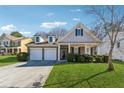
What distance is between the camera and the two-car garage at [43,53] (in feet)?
85.6

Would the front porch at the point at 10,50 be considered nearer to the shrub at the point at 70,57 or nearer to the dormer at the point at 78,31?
the shrub at the point at 70,57

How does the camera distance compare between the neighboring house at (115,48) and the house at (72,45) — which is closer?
the house at (72,45)

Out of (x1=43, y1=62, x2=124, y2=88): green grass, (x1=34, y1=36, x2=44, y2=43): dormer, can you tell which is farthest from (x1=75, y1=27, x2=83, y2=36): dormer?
(x1=43, y1=62, x2=124, y2=88): green grass

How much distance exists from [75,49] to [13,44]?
17.0 ft

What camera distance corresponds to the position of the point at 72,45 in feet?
83.7

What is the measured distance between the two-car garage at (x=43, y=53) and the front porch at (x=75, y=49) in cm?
73

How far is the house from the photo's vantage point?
2509 centimetres

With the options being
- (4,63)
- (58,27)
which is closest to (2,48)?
(4,63)

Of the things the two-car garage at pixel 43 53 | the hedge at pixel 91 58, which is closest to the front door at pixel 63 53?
the two-car garage at pixel 43 53

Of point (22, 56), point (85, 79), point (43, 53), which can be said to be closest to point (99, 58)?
point (43, 53)

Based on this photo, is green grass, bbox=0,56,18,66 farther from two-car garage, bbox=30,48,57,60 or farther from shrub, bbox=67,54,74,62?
shrub, bbox=67,54,74,62

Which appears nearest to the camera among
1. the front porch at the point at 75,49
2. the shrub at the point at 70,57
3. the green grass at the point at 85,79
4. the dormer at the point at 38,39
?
the green grass at the point at 85,79

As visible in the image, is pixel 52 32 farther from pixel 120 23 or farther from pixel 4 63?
pixel 120 23
